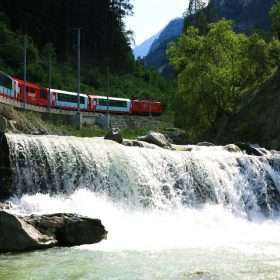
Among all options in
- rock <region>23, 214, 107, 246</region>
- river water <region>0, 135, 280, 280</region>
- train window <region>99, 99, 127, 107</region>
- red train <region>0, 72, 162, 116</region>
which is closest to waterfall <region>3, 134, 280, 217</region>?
river water <region>0, 135, 280, 280</region>

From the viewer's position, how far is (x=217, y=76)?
1758 inches

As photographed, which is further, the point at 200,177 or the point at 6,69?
the point at 6,69

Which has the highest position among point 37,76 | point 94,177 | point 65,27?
point 65,27

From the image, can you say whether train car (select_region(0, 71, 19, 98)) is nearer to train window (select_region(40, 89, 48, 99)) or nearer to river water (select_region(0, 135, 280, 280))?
train window (select_region(40, 89, 48, 99))

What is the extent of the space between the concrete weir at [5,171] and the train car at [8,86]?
23.0 meters

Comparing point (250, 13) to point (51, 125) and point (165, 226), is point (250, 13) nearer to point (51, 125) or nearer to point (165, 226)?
point (51, 125)

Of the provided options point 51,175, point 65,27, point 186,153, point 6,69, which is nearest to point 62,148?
point 51,175

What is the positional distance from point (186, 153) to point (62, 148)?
20.7 feet

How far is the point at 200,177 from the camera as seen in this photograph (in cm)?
2741

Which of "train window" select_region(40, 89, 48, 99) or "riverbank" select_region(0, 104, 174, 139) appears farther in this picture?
"train window" select_region(40, 89, 48, 99)

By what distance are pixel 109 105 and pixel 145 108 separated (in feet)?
27.1

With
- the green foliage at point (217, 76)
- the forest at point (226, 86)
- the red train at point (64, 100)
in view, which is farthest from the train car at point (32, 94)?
the green foliage at point (217, 76)

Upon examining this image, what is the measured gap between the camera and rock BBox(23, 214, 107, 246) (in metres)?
18.3

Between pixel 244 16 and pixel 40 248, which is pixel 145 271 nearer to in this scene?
pixel 40 248
